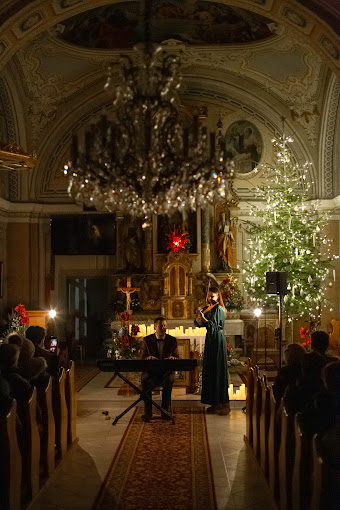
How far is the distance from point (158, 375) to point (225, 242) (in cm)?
776

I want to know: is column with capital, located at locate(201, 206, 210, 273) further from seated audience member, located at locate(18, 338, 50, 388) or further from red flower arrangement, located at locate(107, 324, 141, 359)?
seated audience member, located at locate(18, 338, 50, 388)

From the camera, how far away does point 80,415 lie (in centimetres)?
1052

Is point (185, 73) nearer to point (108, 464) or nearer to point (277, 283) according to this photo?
point (277, 283)

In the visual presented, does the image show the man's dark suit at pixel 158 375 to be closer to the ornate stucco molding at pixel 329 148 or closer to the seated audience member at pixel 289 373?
the seated audience member at pixel 289 373

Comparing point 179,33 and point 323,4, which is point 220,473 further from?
point 179,33

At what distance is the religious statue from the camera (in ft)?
57.0

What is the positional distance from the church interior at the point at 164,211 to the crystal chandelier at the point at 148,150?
0.07ft

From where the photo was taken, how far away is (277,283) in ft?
34.2

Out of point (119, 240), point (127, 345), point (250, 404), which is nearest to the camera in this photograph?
point (250, 404)

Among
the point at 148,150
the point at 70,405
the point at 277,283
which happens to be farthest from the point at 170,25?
the point at 70,405

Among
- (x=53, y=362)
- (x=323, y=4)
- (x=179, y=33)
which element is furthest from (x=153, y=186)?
(x=179, y=33)

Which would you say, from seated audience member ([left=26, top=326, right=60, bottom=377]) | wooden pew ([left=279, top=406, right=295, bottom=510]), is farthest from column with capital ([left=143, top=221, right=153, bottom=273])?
wooden pew ([left=279, top=406, right=295, bottom=510])

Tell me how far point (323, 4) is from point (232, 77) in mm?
7677

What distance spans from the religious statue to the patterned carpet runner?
784 centimetres
